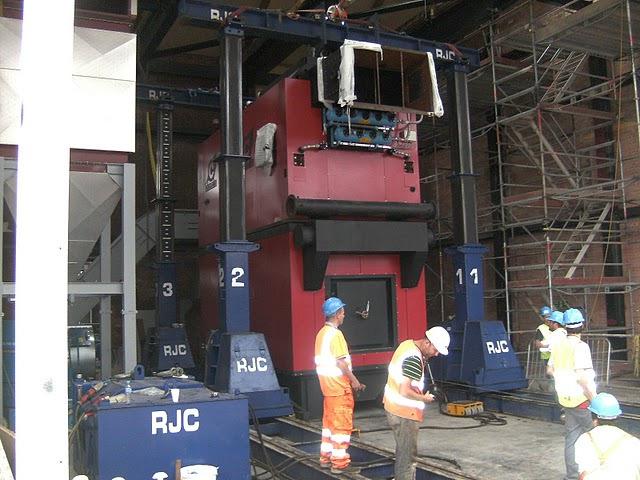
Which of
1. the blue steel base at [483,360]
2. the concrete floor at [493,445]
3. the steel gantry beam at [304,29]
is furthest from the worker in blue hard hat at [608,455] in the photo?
the steel gantry beam at [304,29]

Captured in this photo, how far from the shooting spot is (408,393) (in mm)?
5703

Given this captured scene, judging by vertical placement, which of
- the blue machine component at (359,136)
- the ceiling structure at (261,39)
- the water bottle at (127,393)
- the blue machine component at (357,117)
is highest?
the ceiling structure at (261,39)

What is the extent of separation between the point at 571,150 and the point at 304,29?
6.44 metres

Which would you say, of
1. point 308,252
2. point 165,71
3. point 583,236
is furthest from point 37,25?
point 165,71

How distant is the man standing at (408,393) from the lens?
5.68 m

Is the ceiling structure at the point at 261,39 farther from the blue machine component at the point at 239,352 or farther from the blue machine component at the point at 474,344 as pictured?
the blue machine component at the point at 474,344

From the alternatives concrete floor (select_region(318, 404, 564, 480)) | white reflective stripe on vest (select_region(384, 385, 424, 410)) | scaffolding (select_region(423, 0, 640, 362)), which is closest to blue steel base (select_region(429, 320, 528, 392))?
concrete floor (select_region(318, 404, 564, 480))

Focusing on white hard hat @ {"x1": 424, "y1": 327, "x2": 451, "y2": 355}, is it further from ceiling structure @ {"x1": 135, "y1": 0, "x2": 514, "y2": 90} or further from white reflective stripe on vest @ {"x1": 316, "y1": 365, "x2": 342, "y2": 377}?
ceiling structure @ {"x1": 135, "y1": 0, "x2": 514, "y2": 90}

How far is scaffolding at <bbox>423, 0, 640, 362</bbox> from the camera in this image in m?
11.4

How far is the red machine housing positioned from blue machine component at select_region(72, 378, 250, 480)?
4138 millimetres

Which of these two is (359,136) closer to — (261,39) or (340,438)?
(340,438)

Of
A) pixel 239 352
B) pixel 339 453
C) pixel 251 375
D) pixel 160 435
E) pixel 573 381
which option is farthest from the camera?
pixel 239 352

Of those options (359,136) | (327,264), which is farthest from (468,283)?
(359,136)

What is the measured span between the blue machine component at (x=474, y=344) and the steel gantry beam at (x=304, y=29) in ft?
11.3
